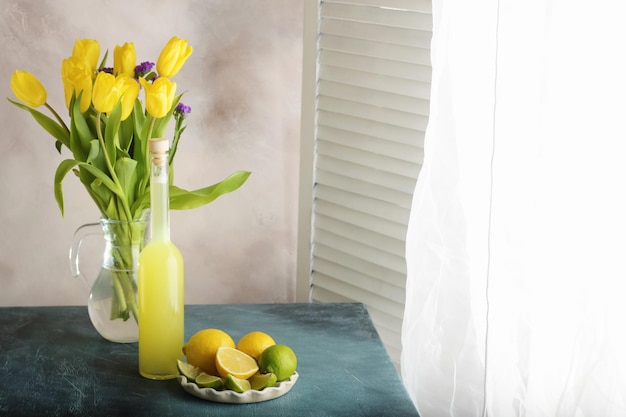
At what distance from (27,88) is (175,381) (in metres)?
0.56

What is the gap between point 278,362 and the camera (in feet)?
4.50

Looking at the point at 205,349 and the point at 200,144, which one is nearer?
the point at 205,349

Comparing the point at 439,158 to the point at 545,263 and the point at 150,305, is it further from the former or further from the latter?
the point at 150,305

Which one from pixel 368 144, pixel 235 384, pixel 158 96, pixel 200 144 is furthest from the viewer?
pixel 200 144

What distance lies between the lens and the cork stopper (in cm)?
135

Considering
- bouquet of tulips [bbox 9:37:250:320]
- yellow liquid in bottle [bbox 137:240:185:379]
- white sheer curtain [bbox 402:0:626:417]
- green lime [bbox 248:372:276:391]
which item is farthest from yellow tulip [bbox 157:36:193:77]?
green lime [bbox 248:372:276:391]

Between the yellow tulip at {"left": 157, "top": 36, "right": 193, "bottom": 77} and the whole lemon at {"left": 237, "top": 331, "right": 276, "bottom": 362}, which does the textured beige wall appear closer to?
the yellow tulip at {"left": 157, "top": 36, "right": 193, "bottom": 77}

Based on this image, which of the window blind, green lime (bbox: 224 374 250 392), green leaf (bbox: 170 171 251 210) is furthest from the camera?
the window blind

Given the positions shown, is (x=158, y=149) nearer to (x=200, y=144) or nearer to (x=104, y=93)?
(x=104, y=93)

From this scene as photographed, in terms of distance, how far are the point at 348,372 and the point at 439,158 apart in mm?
404

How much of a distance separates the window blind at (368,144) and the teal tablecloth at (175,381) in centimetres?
15

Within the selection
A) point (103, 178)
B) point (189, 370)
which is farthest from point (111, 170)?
point (189, 370)

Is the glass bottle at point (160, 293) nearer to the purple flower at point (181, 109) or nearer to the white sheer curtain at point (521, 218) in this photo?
the purple flower at point (181, 109)

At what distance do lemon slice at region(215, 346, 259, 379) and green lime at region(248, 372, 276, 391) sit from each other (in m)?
0.02
